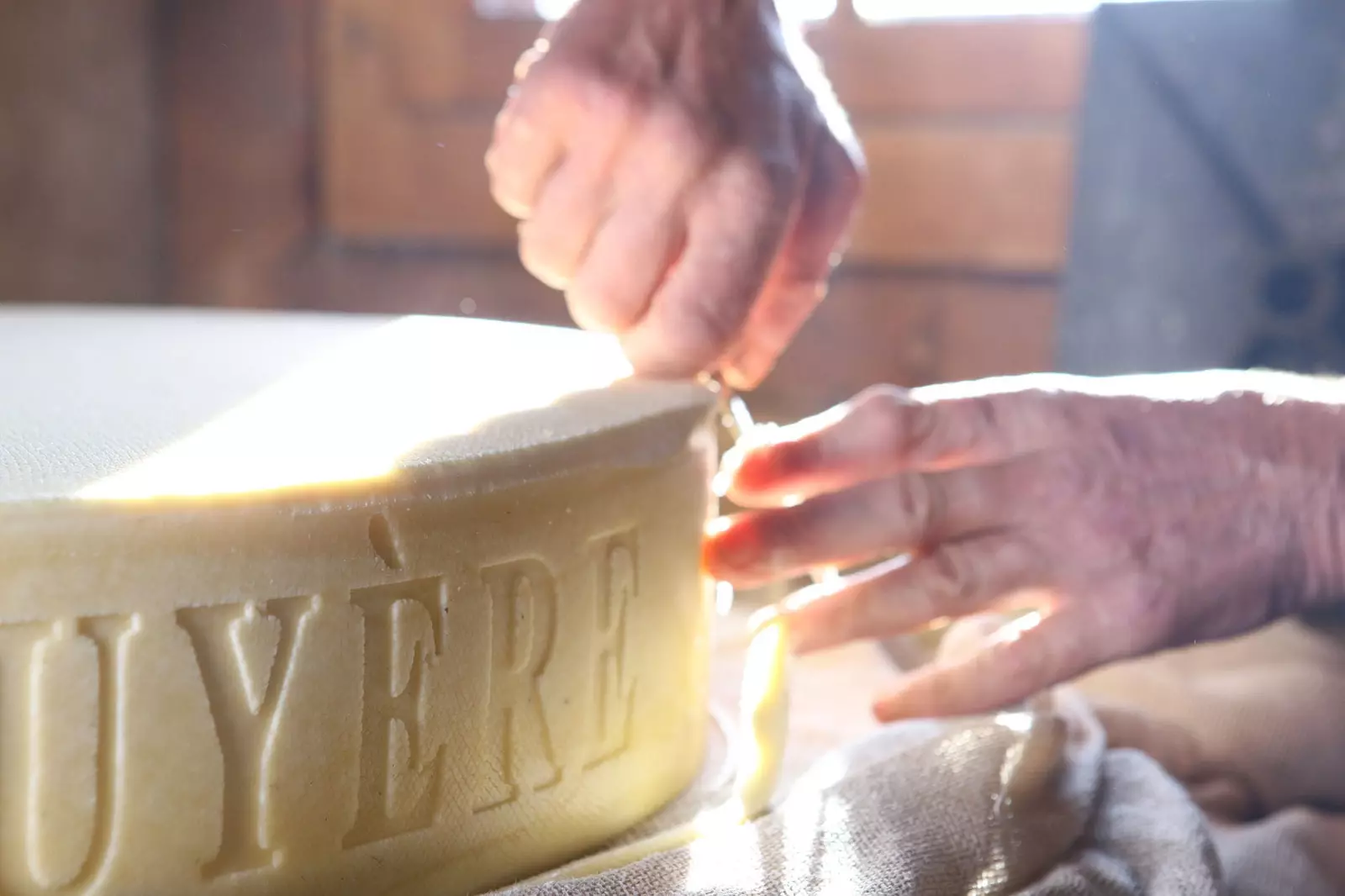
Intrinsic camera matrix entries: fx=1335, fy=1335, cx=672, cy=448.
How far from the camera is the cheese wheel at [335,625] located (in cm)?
48

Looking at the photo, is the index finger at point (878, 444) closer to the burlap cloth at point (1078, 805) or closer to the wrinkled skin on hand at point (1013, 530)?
the wrinkled skin on hand at point (1013, 530)

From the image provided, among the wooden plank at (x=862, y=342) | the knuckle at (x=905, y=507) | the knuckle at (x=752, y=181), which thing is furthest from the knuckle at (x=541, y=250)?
the wooden plank at (x=862, y=342)

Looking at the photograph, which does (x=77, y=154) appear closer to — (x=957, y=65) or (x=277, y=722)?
(x=957, y=65)

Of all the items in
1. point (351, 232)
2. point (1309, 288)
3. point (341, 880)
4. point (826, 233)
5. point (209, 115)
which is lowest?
point (341, 880)

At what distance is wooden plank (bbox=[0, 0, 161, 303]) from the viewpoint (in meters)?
1.80

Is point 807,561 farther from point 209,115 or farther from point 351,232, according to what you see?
point 209,115

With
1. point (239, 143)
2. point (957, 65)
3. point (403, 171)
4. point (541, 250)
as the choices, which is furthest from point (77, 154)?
point (541, 250)

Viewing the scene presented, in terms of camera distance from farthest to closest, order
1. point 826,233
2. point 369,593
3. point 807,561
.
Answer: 1. point 826,233
2. point 807,561
3. point 369,593

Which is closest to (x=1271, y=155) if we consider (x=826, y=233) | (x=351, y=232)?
(x=826, y=233)

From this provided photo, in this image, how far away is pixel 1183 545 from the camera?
73 centimetres

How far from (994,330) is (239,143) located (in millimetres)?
1215

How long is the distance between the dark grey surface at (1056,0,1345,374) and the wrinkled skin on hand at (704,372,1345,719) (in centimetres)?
73

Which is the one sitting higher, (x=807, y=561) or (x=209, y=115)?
(x=209, y=115)

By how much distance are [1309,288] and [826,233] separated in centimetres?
77
